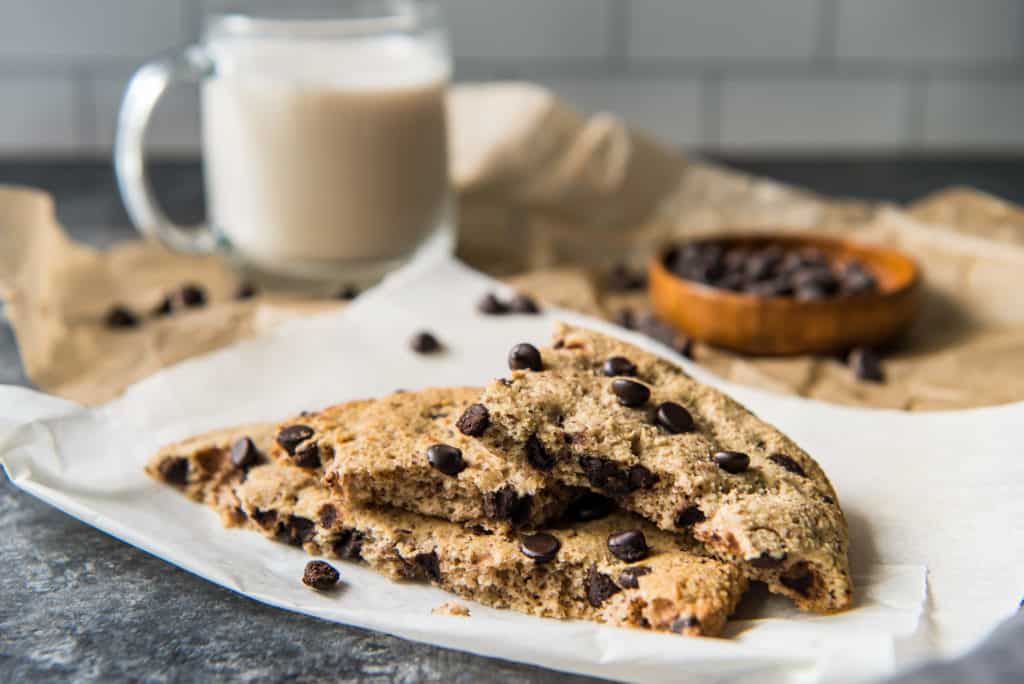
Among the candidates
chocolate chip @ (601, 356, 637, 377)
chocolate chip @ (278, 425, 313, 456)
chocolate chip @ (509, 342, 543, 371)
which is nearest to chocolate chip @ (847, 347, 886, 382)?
chocolate chip @ (601, 356, 637, 377)

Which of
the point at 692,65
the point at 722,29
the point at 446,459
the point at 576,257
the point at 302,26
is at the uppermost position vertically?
the point at 302,26

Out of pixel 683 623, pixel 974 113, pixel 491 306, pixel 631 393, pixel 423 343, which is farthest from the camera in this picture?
pixel 974 113

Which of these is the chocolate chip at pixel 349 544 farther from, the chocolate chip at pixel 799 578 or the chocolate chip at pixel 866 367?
the chocolate chip at pixel 866 367

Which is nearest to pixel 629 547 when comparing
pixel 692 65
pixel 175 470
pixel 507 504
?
pixel 507 504

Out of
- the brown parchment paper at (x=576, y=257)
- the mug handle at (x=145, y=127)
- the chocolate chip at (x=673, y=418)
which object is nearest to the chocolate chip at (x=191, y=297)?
the brown parchment paper at (x=576, y=257)

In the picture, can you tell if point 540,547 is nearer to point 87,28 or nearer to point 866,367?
point 866,367

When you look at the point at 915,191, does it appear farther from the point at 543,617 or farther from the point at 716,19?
the point at 543,617
